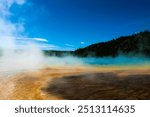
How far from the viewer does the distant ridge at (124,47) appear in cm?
1650

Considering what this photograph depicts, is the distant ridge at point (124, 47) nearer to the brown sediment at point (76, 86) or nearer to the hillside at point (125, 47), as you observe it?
the hillside at point (125, 47)

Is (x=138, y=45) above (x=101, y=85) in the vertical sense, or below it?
above

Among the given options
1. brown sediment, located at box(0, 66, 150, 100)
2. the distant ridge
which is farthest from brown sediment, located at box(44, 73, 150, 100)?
the distant ridge

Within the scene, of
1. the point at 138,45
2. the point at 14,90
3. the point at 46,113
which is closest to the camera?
the point at 46,113

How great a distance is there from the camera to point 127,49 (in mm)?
17641

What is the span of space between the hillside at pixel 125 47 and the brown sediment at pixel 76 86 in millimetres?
6237

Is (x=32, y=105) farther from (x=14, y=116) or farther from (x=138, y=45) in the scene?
(x=138, y=45)

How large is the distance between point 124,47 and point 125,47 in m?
0.05

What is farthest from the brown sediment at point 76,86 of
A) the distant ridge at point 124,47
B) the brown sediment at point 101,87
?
the distant ridge at point 124,47

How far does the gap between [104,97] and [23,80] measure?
10.4 feet

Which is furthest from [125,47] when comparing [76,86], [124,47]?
[76,86]

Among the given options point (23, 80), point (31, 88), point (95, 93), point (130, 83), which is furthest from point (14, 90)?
point (130, 83)

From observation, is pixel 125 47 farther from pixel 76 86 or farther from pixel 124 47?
pixel 76 86

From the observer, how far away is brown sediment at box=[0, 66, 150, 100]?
7535 millimetres
